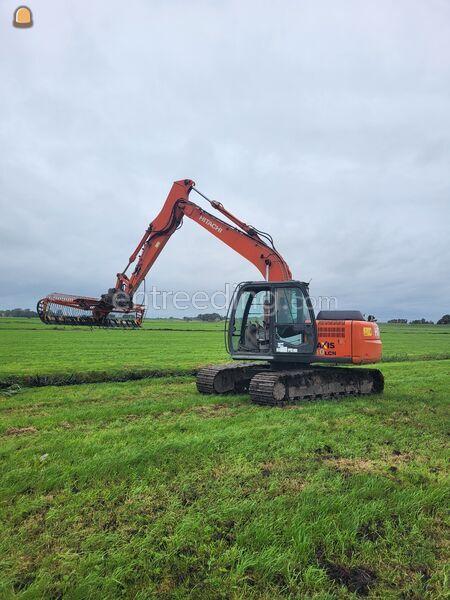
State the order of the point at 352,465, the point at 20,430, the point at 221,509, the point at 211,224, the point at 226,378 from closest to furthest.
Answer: the point at 221,509
the point at 352,465
the point at 20,430
the point at 226,378
the point at 211,224

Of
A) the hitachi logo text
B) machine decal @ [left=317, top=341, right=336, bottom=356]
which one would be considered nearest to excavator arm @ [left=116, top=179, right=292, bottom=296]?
the hitachi logo text

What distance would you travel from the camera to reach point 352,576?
10.9ft

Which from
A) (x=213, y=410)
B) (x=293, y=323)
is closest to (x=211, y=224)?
(x=293, y=323)

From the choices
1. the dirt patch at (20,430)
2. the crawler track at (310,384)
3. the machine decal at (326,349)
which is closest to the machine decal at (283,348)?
the crawler track at (310,384)

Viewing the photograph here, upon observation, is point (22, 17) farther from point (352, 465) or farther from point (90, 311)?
point (90, 311)

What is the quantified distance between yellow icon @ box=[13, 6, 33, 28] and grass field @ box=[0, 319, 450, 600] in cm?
489

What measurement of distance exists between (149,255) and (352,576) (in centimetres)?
1153

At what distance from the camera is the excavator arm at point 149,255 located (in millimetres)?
12638

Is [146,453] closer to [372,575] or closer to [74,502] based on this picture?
[74,502]

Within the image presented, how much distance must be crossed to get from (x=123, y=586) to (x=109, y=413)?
550 centimetres

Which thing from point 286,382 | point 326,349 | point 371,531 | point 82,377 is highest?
point 326,349

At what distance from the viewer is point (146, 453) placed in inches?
218

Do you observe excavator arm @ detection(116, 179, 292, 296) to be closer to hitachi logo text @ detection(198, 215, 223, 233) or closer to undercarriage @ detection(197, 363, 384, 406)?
hitachi logo text @ detection(198, 215, 223, 233)

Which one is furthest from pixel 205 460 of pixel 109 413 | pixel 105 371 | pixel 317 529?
pixel 105 371
